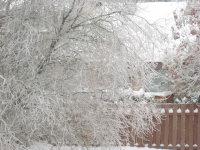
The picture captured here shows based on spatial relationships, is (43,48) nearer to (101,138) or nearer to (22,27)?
(22,27)

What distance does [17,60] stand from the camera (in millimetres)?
4410

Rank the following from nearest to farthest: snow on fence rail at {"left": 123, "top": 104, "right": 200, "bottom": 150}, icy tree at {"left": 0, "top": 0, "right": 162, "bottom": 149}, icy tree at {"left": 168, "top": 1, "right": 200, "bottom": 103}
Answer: icy tree at {"left": 0, "top": 0, "right": 162, "bottom": 149}, snow on fence rail at {"left": 123, "top": 104, "right": 200, "bottom": 150}, icy tree at {"left": 168, "top": 1, "right": 200, "bottom": 103}

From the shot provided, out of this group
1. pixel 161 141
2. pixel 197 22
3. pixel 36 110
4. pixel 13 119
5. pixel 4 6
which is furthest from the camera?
pixel 197 22

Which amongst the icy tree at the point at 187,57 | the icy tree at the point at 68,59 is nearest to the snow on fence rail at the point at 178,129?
the icy tree at the point at 187,57

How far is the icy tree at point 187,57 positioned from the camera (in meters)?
8.96

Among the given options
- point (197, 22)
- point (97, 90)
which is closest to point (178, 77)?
point (197, 22)

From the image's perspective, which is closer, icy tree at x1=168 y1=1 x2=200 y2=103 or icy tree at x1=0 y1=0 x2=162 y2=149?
icy tree at x1=0 y1=0 x2=162 y2=149

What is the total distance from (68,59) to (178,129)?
4.66 meters

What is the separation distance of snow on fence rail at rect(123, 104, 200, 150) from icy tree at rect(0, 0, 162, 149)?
303cm

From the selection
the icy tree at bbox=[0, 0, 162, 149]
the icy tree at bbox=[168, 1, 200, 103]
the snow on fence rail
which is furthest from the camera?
the icy tree at bbox=[168, 1, 200, 103]

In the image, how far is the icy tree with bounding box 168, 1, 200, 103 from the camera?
896cm

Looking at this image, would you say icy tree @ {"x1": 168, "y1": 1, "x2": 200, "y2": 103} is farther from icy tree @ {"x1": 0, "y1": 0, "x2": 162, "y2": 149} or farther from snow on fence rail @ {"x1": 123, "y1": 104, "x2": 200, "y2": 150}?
icy tree @ {"x1": 0, "y1": 0, "x2": 162, "y2": 149}

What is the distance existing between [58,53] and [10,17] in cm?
112

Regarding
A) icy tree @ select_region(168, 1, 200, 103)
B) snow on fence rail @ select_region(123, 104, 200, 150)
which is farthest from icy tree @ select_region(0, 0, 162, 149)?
icy tree @ select_region(168, 1, 200, 103)
